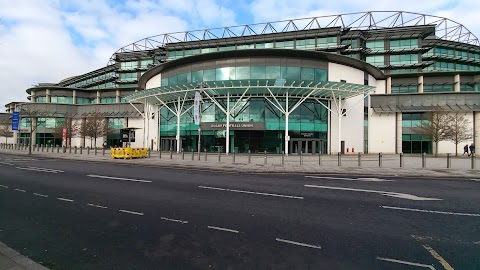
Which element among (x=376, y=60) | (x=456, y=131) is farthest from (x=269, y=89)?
(x=376, y=60)

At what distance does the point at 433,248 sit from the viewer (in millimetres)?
4371

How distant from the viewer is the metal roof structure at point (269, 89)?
29062mm

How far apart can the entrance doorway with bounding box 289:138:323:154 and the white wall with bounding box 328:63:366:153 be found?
7.22 ft

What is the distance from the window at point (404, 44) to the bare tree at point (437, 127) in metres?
26.8

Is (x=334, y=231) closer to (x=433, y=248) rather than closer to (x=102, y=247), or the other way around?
(x=433, y=248)

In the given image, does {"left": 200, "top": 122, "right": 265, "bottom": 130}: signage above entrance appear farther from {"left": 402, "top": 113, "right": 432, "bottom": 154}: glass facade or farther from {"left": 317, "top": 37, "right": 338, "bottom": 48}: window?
{"left": 317, "top": 37, "right": 338, "bottom": 48}: window

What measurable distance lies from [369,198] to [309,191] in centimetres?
201

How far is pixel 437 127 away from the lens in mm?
31516

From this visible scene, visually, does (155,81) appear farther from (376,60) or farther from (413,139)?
(376,60)

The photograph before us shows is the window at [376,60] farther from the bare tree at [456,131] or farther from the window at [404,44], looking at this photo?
the bare tree at [456,131]

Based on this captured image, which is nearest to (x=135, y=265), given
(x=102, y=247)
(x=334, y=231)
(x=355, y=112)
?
(x=102, y=247)

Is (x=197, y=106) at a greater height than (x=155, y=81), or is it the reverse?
(x=155, y=81)

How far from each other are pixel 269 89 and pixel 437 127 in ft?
73.3

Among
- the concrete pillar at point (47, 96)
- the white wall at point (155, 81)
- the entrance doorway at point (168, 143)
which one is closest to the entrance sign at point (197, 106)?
the entrance doorway at point (168, 143)
